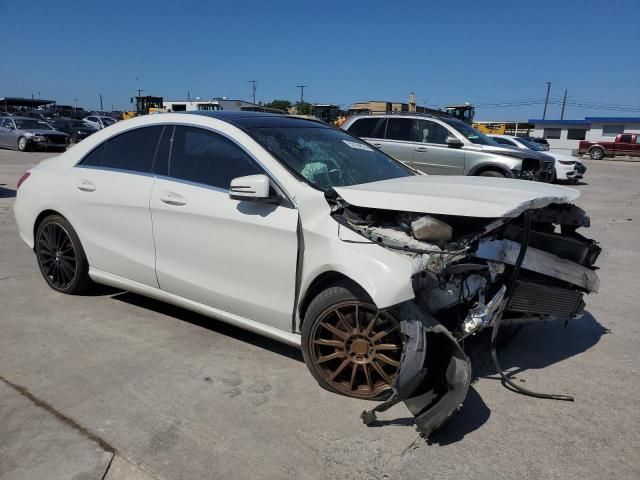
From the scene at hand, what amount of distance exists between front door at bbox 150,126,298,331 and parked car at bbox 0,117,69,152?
71.8 ft

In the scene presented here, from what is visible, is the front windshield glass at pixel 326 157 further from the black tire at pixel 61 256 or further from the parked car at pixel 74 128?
the parked car at pixel 74 128

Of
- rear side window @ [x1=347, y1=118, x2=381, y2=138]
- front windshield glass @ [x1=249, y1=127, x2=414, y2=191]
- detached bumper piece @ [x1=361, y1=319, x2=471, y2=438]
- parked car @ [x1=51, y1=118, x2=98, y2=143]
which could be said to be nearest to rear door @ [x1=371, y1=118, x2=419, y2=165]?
rear side window @ [x1=347, y1=118, x2=381, y2=138]

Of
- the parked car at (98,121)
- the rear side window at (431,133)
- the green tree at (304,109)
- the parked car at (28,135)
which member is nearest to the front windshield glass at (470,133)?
the rear side window at (431,133)

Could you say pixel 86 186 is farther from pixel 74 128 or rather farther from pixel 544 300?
pixel 74 128

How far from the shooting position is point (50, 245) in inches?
182

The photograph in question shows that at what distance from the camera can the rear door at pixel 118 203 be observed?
387 cm

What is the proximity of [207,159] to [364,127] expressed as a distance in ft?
28.2

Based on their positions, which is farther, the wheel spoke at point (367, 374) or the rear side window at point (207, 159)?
the rear side window at point (207, 159)

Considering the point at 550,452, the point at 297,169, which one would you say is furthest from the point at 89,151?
the point at 550,452

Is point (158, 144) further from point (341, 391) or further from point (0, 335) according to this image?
point (341, 391)

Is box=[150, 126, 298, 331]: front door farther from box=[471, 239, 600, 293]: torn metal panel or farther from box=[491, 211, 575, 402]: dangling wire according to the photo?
box=[491, 211, 575, 402]: dangling wire

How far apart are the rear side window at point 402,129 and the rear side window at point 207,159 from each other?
8.22 metres

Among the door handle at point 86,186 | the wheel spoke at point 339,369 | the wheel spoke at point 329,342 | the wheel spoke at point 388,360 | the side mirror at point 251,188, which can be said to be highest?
the side mirror at point 251,188

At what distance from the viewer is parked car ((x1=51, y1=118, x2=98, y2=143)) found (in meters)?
29.0
